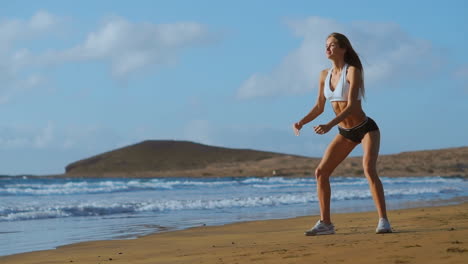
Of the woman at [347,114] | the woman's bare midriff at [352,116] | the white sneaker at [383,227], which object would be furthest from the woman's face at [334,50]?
the white sneaker at [383,227]

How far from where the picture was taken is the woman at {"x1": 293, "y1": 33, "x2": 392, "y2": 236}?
6.41 meters

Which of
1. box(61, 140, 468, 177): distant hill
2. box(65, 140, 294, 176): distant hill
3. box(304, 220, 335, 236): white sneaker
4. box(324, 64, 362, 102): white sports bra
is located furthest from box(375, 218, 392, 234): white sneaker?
box(65, 140, 294, 176): distant hill

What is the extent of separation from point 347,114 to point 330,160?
2.11ft

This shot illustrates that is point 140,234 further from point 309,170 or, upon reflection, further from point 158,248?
point 309,170

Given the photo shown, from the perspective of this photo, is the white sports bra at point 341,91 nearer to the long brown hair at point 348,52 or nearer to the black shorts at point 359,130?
the long brown hair at point 348,52

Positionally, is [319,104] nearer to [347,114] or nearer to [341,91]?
[341,91]

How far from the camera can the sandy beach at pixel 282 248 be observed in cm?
488

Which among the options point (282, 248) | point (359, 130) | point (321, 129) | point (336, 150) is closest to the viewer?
point (282, 248)

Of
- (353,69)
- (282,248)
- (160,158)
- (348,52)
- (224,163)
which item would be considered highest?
(160,158)

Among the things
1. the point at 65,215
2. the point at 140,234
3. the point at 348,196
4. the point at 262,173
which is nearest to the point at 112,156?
the point at 262,173

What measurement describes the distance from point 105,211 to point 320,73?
795 centimetres

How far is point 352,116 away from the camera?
6504 mm

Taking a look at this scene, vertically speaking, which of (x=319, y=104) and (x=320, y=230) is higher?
(x=319, y=104)

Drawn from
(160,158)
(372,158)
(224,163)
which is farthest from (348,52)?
(160,158)
